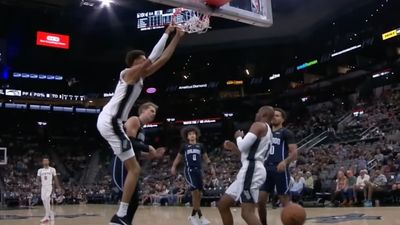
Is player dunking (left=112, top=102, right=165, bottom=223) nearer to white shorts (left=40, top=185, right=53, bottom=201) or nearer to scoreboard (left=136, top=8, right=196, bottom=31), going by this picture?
white shorts (left=40, top=185, right=53, bottom=201)

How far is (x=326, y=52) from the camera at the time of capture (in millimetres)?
35250

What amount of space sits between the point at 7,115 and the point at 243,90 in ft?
67.0

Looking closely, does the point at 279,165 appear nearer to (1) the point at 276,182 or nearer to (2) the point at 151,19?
(1) the point at 276,182

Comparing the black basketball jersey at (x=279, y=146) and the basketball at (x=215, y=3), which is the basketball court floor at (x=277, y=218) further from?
the basketball at (x=215, y=3)

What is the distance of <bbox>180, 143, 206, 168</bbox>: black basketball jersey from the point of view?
945 cm

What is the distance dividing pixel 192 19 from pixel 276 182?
2734 millimetres

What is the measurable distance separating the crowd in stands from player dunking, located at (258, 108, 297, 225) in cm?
245

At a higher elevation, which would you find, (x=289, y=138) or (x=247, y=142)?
(x=289, y=138)

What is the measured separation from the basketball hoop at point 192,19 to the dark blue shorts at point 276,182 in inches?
93.0

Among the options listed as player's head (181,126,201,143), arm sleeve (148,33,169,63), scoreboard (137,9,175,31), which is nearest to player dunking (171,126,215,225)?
player's head (181,126,201,143)

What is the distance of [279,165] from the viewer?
6.88 meters

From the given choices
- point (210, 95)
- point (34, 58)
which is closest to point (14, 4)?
point (34, 58)

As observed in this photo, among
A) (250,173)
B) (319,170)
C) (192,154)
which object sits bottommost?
(319,170)

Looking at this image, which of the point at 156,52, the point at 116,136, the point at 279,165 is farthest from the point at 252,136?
the point at 116,136
